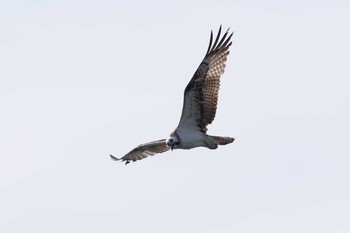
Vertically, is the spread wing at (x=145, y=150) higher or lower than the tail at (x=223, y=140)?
higher

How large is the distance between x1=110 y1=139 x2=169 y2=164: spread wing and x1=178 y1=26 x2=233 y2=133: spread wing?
204cm

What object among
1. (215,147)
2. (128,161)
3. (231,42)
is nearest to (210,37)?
(231,42)

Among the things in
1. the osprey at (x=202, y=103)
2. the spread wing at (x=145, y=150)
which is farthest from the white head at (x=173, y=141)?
the spread wing at (x=145, y=150)

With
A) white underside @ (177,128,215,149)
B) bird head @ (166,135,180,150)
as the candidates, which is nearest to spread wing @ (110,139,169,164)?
bird head @ (166,135,180,150)

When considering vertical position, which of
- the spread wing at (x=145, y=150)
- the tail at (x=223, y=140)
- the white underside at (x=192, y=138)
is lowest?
the tail at (x=223, y=140)

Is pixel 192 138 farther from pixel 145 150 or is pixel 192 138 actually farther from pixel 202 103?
pixel 145 150

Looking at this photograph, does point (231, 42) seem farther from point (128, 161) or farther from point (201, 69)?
point (128, 161)

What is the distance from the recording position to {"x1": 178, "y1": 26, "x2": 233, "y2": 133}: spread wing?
2977cm

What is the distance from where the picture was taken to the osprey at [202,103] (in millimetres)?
29797

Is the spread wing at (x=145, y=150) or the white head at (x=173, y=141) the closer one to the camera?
the white head at (x=173, y=141)

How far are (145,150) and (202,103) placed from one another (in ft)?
11.3

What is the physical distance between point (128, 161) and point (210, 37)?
16.3 feet

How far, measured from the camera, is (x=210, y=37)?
2997 cm

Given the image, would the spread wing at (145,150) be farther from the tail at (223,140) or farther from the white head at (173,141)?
the tail at (223,140)
